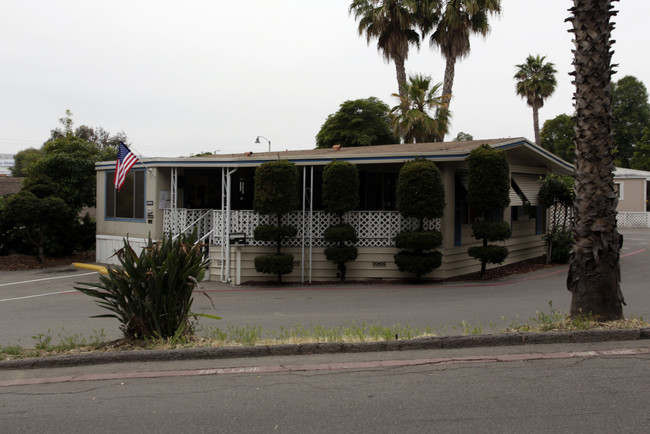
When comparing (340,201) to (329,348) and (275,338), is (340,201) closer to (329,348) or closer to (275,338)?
(275,338)

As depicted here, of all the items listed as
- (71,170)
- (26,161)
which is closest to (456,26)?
(71,170)

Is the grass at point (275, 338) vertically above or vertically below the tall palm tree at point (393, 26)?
below

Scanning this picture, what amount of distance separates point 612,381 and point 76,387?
5.50 meters

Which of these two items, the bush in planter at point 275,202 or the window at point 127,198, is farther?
the window at point 127,198

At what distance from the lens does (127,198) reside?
17.7m

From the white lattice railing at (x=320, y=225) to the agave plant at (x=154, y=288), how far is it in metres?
7.03

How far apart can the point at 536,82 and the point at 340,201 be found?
103 feet

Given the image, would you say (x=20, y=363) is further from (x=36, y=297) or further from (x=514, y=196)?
(x=514, y=196)

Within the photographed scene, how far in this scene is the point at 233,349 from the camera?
6535mm

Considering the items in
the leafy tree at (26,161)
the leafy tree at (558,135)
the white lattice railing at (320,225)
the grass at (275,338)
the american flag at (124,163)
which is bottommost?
the grass at (275,338)

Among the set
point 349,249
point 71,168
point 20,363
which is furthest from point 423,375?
point 71,168

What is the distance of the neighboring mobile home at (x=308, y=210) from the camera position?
1400 centimetres

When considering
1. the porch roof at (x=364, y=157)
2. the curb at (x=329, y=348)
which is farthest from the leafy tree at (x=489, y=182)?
the curb at (x=329, y=348)

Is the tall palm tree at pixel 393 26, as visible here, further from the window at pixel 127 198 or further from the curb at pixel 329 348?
the curb at pixel 329 348
